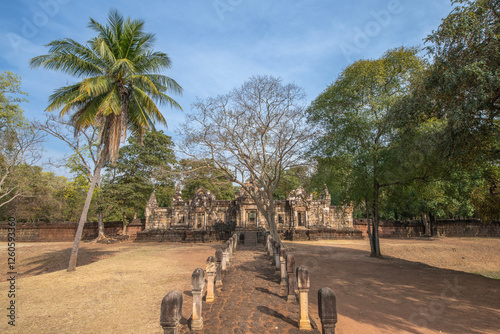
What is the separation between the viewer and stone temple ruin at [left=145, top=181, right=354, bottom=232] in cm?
2448

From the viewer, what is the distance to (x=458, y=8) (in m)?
7.51

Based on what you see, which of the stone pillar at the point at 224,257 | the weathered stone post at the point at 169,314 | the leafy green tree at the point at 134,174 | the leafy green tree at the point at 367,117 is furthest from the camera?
the leafy green tree at the point at 134,174

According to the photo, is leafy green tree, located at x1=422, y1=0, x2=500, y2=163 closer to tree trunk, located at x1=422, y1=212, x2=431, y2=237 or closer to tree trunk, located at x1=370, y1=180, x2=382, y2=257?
tree trunk, located at x1=370, y1=180, x2=382, y2=257

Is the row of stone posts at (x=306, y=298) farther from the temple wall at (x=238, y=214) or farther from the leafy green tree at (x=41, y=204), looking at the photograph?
the leafy green tree at (x=41, y=204)

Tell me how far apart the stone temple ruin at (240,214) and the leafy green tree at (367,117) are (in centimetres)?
1038

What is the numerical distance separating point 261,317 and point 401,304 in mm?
3968

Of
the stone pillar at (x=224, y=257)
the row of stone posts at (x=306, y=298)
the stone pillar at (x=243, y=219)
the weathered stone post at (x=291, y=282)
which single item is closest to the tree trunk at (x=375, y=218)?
the row of stone posts at (x=306, y=298)

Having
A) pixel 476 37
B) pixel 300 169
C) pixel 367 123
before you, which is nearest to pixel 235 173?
pixel 300 169

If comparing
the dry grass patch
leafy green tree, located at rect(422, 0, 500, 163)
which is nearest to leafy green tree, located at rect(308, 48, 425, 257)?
leafy green tree, located at rect(422, 0, 500, 163)

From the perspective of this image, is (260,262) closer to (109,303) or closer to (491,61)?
(109,303)

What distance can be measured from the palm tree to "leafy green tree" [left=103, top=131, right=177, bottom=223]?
11271mm

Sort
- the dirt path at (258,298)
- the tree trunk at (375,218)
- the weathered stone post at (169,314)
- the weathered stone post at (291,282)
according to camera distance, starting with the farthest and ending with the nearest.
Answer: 1. the tree trunk at (375,218)
2. the weathered stone post at (291,282)
3. the dirt path at (258,298)
4. the weathered stone post at (169,314)

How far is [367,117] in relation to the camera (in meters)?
13.3

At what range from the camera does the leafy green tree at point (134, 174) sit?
23.4 metres
